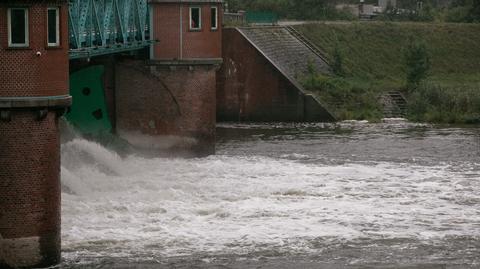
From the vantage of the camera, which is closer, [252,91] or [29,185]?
[29,185]

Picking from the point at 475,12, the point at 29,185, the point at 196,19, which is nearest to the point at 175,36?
the point at 196,19

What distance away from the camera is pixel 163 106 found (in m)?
50.1

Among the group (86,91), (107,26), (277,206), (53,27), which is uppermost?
(53,27)

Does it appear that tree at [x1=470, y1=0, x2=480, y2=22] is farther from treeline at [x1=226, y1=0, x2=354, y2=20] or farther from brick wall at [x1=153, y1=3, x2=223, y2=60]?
brick wall at [x1=153, y1=3, x2=223, y2=60]

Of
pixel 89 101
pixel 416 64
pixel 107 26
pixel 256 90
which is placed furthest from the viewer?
pixel 416 64

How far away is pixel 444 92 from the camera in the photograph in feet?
224

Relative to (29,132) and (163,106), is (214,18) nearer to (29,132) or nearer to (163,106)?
(163,106)

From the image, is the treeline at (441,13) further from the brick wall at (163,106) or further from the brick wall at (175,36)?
the brick wall at (163,106)

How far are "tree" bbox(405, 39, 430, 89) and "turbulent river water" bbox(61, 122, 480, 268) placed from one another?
16279 millimetres

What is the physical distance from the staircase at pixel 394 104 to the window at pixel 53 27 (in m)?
41.1

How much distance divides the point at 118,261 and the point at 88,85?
22.6m

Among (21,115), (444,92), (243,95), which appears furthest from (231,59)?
(21,115)

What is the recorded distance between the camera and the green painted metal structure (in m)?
49.6

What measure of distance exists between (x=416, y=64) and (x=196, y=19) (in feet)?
81.6
